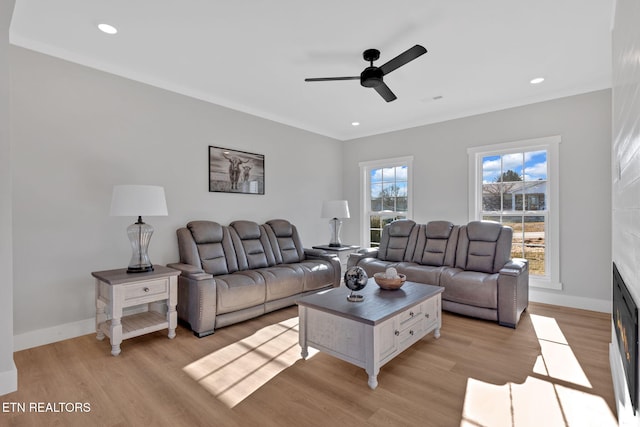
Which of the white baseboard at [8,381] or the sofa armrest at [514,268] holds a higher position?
the sofa armrest at [514,268]

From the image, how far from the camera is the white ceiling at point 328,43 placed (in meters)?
2.38

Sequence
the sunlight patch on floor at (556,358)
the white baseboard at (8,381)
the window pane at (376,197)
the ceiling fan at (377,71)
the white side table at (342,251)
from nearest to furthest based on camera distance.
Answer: the white baseboard at (8,381) → the sunlight patch on floor at (556,358) → the ceiling fan at (377,71) → the white side table at (342,251) → the window pane at (376,197)

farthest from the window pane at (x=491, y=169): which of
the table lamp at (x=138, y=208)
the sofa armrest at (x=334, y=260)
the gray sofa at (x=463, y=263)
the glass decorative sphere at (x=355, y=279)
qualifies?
the table lamp at (x=138, y=208)

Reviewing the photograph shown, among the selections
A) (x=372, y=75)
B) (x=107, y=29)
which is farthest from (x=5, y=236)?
(x=372, y=75)

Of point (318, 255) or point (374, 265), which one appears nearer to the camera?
point (374, 265)

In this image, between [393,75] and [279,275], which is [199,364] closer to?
[279,275]

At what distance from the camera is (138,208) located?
2.87 m

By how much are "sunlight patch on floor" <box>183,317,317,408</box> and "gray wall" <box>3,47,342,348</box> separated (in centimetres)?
149

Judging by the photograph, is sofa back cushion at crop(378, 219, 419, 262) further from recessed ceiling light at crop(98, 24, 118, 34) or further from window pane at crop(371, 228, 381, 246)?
recessed ceiling light at crop(98, 24, 118, 34)

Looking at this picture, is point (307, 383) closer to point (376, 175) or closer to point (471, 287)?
point (471, 287)

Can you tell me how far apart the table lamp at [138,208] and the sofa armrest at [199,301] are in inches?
15.2

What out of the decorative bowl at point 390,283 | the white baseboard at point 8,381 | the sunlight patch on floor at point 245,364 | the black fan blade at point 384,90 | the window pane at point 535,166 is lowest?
the sunlight patch on floor at point 245,364

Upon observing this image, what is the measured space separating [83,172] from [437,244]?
420cm

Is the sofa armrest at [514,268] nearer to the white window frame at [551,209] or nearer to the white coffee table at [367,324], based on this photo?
the white window frame at [551,209]
